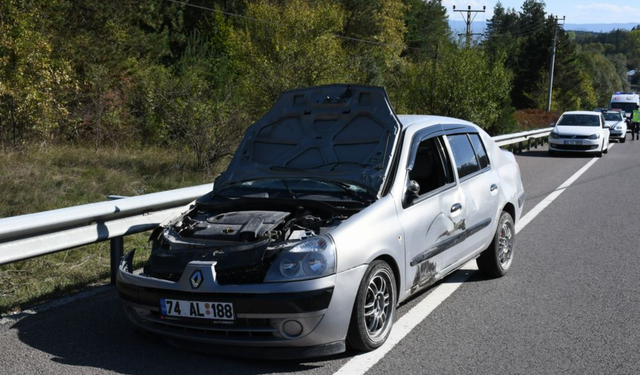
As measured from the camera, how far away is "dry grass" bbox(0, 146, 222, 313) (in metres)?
6.42

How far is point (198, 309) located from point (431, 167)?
2.48m

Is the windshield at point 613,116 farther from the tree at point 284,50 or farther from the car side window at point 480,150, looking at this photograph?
the car side window at point 480,150

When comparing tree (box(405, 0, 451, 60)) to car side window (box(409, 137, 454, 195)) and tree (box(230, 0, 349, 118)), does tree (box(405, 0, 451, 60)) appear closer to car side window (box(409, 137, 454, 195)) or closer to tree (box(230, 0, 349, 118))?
tree (box(230, 0, 349, 118))

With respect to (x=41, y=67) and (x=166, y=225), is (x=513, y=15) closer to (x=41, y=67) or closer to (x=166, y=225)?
(x=41, y=67)

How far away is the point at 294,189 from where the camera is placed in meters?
5.57

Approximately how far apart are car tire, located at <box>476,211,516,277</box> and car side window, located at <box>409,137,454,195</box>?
1.08 meters

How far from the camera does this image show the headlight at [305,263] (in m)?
4.38

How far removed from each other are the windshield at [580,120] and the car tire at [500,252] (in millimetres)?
19003

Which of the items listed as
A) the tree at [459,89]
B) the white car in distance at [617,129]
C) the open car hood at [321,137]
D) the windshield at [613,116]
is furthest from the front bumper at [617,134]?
the open car hood at [321,137]

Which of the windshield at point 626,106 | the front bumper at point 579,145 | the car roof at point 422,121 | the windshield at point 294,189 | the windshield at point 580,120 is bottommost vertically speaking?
the windshield at point 626,106

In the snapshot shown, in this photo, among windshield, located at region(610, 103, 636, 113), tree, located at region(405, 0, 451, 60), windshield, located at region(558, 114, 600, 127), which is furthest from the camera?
tree, located at region(405, 0, 451, 60)

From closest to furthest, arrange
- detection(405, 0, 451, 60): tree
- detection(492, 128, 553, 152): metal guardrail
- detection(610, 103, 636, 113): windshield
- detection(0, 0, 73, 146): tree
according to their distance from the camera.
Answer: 1. detection(0, 0, 73, 146): tree
2. detection(492, 128, 553, 152): metal guardrail
3. detection(610, 103, 636, 113): windshield
4. detection(405, 0, 451, 60): tree

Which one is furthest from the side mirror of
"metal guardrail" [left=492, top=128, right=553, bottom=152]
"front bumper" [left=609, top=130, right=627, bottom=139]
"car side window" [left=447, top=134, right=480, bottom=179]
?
"front bumper" [left=609, top=130, right=627, bottom=139]

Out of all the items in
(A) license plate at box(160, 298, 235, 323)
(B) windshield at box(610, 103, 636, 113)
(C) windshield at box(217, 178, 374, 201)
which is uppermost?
(C) windshield at box(217, 178, 374, 201)
